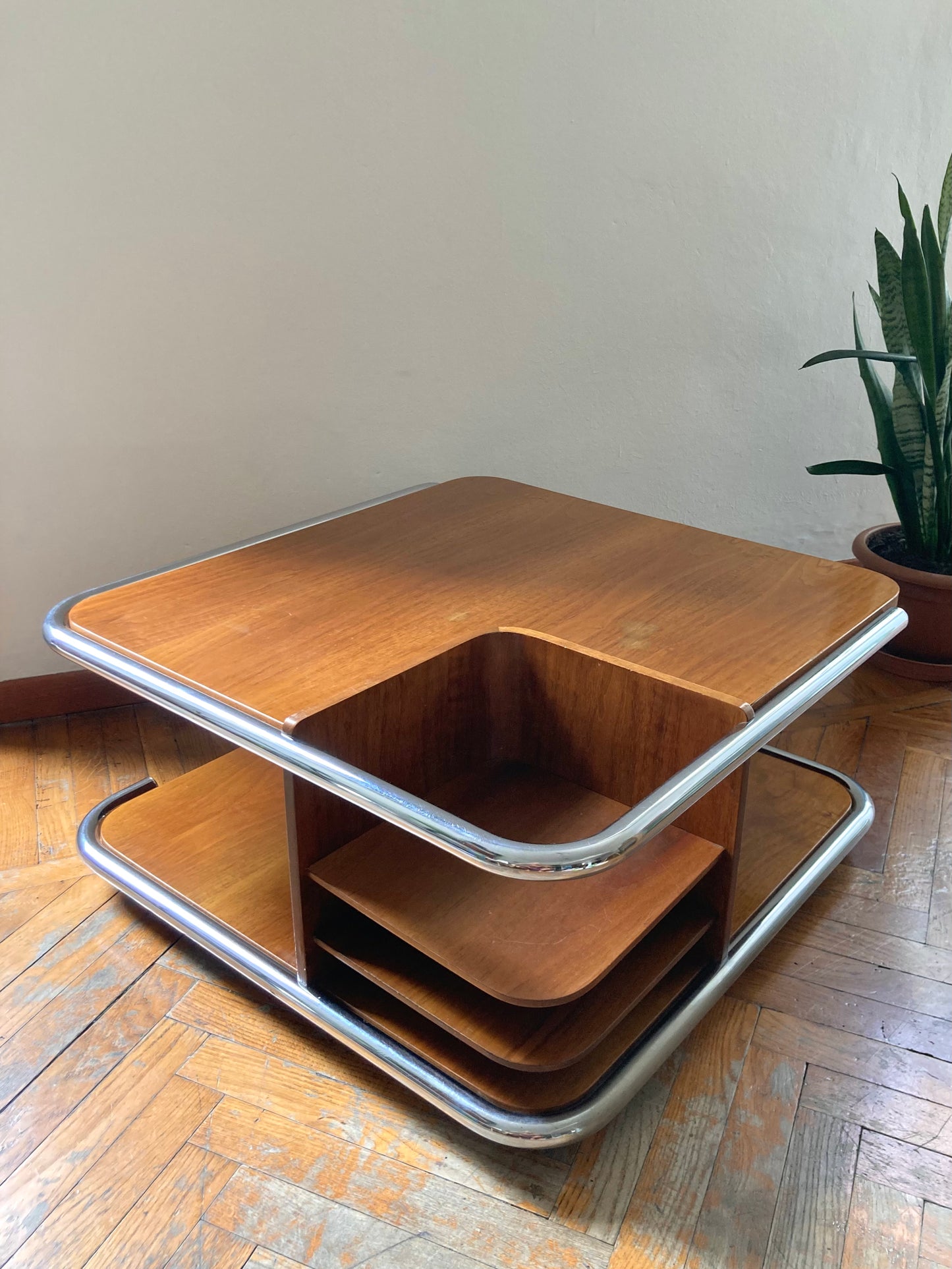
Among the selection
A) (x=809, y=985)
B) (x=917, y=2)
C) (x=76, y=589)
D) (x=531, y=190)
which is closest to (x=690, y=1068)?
(x=809, y=985)

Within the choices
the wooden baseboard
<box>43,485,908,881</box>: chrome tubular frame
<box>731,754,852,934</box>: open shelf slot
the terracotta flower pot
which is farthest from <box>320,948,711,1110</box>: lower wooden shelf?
the terracotta flower pot

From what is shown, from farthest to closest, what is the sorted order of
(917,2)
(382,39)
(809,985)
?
(917,2)
(382,39)
(809,985)

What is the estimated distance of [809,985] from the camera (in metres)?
1.06

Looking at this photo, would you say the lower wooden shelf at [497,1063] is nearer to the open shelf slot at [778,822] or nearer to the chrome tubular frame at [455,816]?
the open shelf slot at [778,822]

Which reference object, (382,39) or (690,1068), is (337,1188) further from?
(382,39)

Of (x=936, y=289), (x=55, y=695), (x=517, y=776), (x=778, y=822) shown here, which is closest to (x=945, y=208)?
(x=936, y=289)

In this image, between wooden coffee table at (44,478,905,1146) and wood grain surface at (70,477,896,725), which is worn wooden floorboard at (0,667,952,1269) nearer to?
wooden coffee table at (44,478,905,1146)

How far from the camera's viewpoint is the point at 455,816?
0.72 metres

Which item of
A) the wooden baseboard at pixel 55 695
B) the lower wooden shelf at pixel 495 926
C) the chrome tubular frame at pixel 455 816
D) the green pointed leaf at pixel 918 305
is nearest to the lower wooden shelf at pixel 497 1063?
the lower wooden shelf at pixel 495 926

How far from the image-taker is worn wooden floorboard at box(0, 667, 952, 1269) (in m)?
0.80

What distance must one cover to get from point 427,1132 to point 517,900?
0.22 m

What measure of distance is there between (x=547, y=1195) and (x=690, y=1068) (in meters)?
0.20

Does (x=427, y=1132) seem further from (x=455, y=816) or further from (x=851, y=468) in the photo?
(x=851, y=468)

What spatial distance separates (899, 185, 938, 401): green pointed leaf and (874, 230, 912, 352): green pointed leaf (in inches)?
0.9
